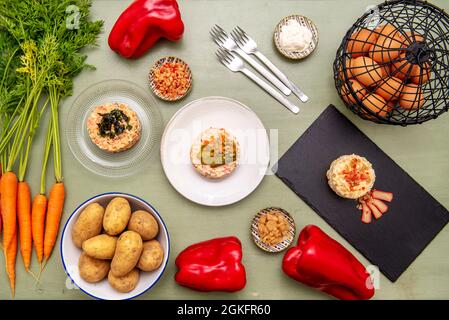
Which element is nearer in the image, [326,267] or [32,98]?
[326,267]

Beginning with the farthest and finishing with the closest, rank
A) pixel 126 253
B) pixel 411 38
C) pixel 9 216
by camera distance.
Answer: pixel 9 216 < pixel 411 38 < pixel 126 253

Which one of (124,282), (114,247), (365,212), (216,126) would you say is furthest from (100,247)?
(365,212)

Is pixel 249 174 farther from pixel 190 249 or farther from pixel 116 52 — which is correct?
pixel 116 52

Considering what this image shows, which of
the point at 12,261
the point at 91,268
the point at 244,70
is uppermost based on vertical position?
the point at 244,70

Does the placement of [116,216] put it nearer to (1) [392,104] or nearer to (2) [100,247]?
(2) [100,247]

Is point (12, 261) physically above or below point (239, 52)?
below

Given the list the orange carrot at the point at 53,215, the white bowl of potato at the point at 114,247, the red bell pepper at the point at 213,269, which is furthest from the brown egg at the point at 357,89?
the orange carrot at the point at 53,215

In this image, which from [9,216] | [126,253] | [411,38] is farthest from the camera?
[9,216]
